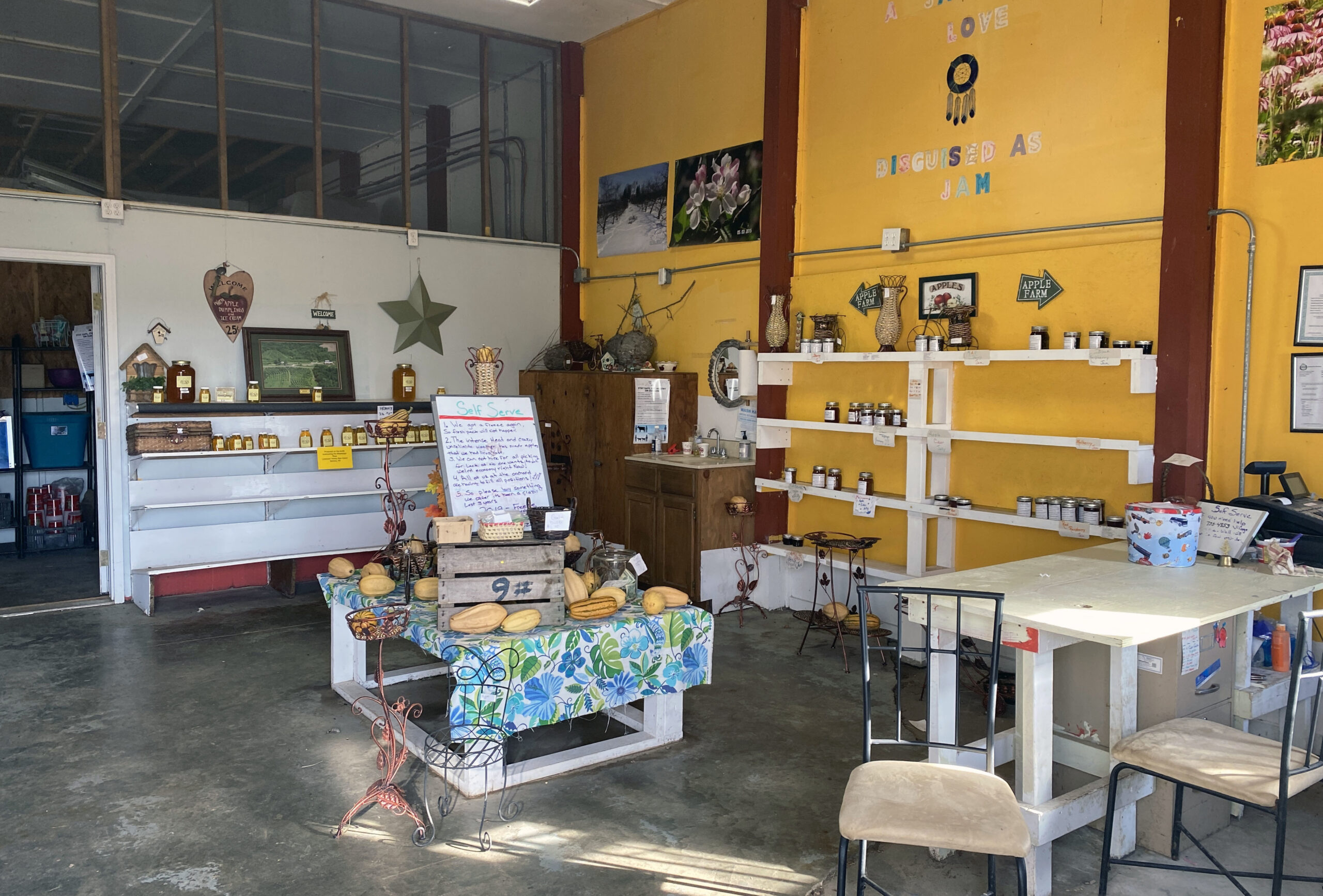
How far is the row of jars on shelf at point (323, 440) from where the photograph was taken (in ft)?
22.5

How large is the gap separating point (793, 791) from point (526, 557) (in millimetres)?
1407

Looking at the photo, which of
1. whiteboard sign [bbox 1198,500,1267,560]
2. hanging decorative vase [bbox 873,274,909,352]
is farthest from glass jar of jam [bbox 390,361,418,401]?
whiteboard sign [bbox 1198,500,1267,560]

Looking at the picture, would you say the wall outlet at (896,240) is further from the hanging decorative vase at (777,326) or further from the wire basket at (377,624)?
the wire basket at (377,624)

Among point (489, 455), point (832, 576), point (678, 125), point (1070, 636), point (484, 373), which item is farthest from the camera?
point (678, 125)

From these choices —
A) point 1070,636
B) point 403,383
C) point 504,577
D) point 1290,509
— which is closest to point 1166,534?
point 1290,509

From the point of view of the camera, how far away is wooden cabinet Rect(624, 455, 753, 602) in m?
6.59

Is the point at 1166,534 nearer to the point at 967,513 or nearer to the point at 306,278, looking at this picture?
the point at 967,513

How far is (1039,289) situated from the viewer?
17.4 feet

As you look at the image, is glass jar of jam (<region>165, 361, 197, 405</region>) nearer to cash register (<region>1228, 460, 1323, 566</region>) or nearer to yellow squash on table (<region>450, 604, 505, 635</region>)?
yellow squash on table (<region>450, 604, 505, 635</region>)

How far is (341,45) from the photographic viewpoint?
772 cm

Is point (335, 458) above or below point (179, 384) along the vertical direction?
below

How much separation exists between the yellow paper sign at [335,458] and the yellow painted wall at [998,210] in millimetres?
3257

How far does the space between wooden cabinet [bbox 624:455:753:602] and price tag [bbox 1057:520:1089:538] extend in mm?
2330

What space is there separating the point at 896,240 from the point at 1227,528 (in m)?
2.65
